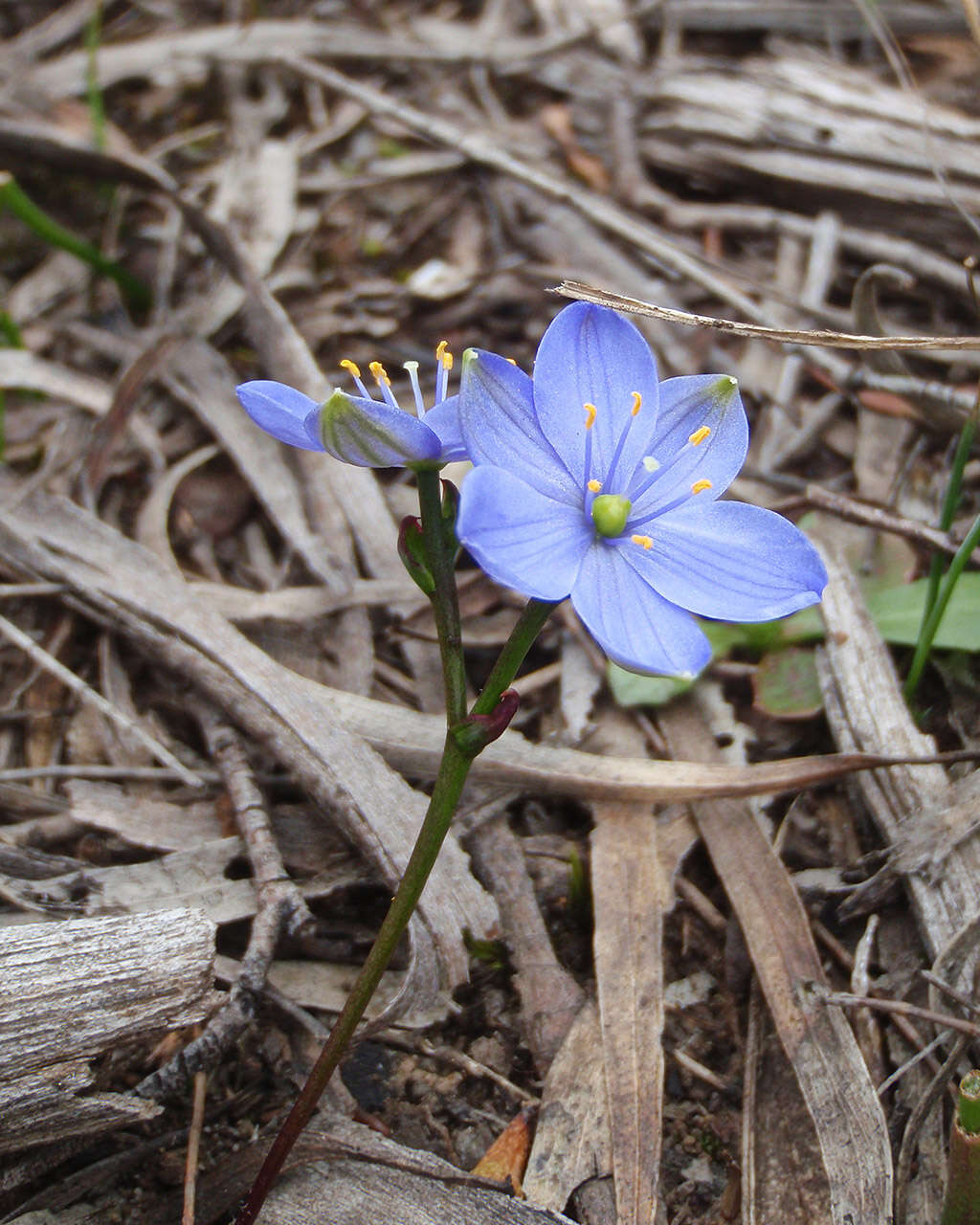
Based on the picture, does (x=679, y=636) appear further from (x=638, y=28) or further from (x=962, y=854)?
(x=638, y=28)

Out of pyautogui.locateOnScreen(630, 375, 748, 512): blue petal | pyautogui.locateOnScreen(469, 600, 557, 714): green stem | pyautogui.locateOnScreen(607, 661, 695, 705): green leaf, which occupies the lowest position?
pyautogui.locateOnScreen(469, 600, 557, 714): green stem

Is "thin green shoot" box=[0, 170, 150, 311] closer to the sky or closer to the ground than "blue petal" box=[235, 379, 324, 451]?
closer to the sky

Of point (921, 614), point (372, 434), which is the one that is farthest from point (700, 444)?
point (921, 614)

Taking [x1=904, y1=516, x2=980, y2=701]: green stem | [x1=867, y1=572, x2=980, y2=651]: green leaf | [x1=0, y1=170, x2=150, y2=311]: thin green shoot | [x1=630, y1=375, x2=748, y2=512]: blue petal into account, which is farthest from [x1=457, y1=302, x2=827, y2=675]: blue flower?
[x1=0, y1=170, x2=150, y2=311]: thin green shoot

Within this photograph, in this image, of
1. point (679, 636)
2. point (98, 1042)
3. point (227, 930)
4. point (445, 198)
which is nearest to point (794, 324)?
point (445, 198)

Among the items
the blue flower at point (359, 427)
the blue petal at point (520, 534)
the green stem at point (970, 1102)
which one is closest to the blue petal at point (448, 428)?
the blue flower at point (359, 427)

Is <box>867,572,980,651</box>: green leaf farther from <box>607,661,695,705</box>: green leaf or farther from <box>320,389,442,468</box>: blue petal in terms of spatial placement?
<box>320,389,442,468</box>: blue petal

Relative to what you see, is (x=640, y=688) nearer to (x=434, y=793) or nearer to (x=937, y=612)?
(x=937, y=612)
